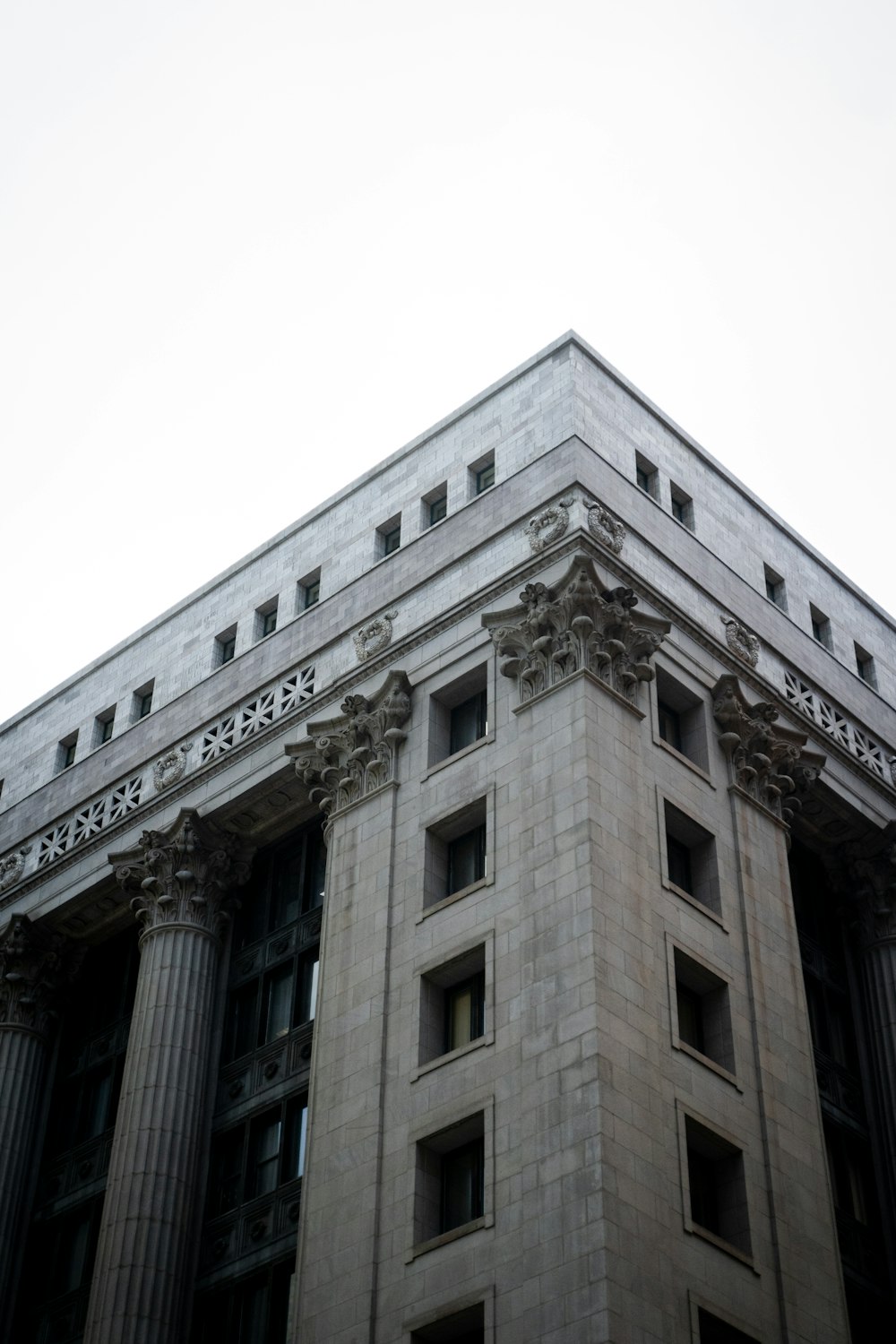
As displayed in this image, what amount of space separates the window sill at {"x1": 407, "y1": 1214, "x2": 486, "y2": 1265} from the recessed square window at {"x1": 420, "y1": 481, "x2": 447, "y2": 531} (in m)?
24.0

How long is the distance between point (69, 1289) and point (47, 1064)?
27.9 feet

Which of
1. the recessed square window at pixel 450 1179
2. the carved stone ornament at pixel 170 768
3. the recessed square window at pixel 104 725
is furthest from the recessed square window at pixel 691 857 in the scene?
the recessed square window at pixel 104 725

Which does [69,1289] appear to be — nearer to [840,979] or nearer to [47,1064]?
[47,1064]

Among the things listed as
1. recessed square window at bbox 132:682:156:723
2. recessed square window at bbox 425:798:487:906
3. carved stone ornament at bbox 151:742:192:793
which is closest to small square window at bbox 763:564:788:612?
recessed square window at bbox 425:798:487:906

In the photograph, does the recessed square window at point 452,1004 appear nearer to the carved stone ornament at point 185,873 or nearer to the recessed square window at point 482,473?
the carved stone ornament at point 185,873

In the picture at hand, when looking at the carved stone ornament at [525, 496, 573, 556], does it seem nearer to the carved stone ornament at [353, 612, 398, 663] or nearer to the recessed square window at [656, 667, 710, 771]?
the recessed square window at [656, 667, 710, 771]

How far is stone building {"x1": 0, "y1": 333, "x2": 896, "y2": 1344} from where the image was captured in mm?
43969

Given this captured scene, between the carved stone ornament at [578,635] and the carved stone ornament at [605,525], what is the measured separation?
92.8 inches

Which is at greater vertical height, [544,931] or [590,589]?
[590,589]

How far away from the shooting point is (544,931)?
1818 inches

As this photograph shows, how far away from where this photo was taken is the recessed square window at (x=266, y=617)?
2569 inches

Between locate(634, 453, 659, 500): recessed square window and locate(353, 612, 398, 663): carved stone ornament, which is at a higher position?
locate(634, 453, 659, 500): recessed square window

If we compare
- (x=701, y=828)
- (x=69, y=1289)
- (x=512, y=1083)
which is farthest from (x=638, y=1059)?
(x=69, y=1289)

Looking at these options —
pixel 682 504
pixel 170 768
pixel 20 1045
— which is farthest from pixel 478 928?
pixel 20 1045
